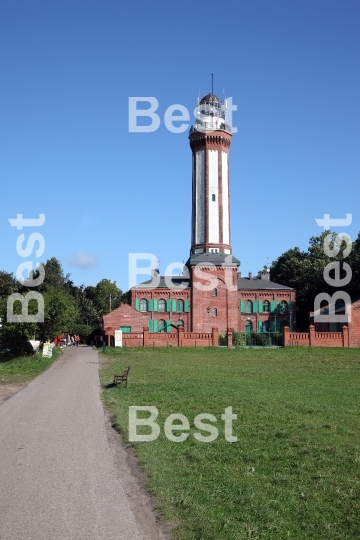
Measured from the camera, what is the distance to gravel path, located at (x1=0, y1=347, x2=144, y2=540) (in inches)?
245

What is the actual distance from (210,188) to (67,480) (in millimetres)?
50188

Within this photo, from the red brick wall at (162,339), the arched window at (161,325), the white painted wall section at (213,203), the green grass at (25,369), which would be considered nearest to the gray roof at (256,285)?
the white painted wall section at (213,203)

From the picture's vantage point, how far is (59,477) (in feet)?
27.0

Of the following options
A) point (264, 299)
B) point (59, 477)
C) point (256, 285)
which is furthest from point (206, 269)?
point (59, 477)

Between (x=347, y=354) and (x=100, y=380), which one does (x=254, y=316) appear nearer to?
(x=347, y=354)

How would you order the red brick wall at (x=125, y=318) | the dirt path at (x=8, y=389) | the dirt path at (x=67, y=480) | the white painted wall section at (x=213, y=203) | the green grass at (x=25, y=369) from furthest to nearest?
the white painted wall section at (x=213, y=203), the red brick wall at (x=125, y=318), the green grass at (x=25, y=369), the dirt path at (x=8, y=389), the dirt path at (x=67, y=480)

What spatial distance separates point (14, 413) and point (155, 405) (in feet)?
11.7

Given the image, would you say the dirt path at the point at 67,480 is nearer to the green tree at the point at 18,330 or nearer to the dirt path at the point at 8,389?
the dirt path at the point at 8,389

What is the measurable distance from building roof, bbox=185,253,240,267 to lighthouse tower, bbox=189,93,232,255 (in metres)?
0.65

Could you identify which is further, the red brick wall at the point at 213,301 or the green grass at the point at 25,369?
the red brick wall at the point at 213,301

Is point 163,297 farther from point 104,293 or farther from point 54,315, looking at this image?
point 104,293

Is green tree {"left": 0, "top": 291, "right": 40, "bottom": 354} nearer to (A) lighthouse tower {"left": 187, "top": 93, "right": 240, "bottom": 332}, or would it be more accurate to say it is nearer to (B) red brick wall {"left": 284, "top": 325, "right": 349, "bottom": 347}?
(B) red brick wall {"left": 284, "top": 325, "right": 349, "bottom": 347}

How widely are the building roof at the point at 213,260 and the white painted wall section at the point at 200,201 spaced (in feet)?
6.41

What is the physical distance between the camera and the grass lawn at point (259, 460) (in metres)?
6.33
